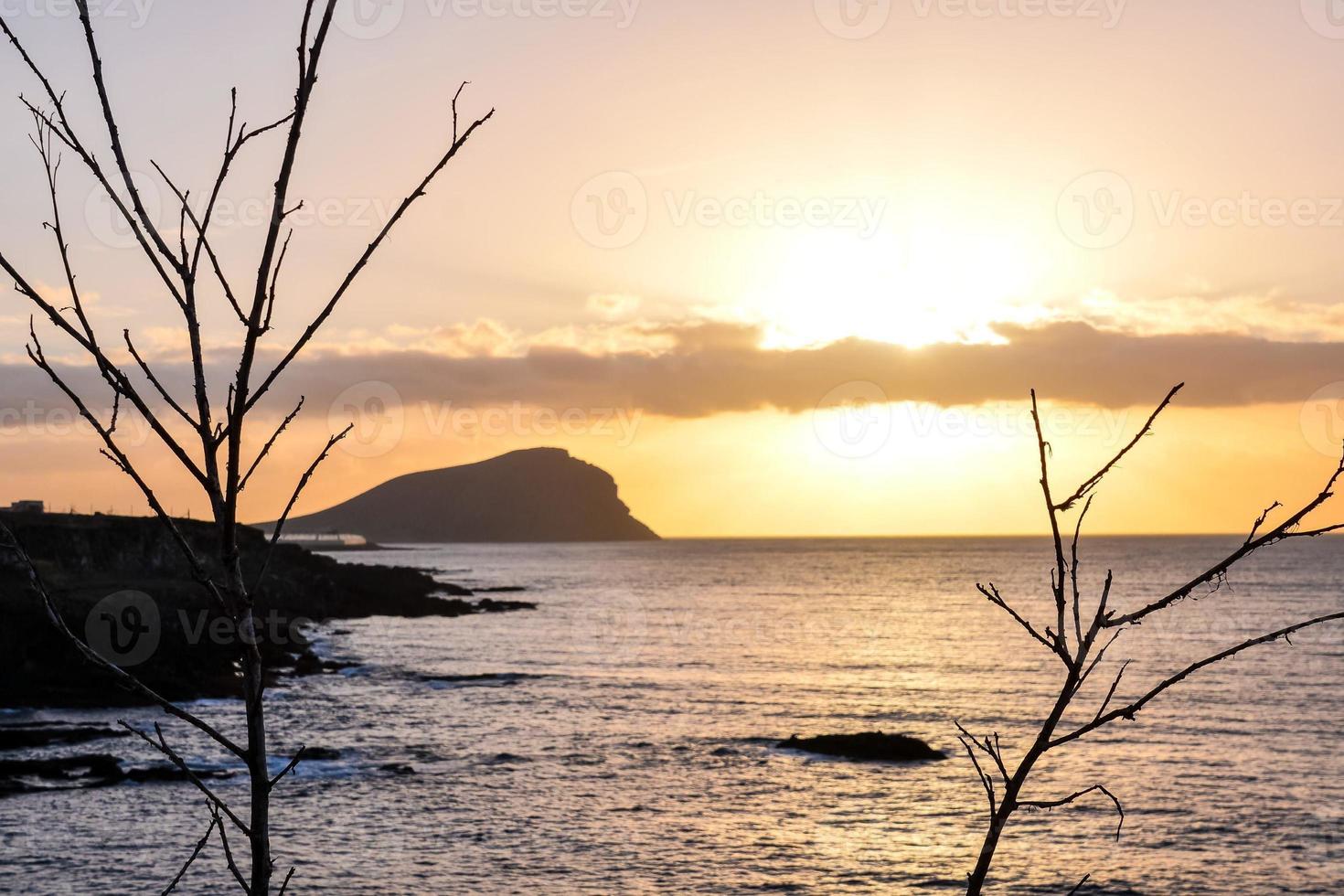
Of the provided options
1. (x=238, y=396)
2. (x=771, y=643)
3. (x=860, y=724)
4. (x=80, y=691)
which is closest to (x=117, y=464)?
(x=238, y=396)

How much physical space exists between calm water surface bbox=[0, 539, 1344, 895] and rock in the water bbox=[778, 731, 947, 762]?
38.5 inches

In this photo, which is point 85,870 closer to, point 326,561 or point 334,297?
point 334,297

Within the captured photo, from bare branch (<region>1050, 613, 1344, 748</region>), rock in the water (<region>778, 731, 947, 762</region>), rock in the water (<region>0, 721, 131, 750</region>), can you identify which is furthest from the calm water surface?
bare branch (<region>1050, 613, 1344, 748</region>)

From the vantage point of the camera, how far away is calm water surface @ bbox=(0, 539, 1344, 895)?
22172 millimetres

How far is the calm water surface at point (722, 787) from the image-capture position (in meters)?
22.2

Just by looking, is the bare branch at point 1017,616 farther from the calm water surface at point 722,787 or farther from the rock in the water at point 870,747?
the rock in the water at point 870,747

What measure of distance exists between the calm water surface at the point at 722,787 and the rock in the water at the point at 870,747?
98cm

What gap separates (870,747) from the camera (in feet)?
112

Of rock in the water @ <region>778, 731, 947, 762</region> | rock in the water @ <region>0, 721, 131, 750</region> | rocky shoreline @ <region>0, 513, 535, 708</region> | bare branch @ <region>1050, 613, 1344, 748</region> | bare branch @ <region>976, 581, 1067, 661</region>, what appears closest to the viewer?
bare branch @ <region>1050, 613, 1344, 748</region>

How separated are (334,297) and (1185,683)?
5480cm

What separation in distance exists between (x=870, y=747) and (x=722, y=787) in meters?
6.40

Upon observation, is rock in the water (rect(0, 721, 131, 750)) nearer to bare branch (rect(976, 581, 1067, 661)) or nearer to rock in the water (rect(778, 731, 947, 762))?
rock in the water (rect(778, 731, 947, 762))

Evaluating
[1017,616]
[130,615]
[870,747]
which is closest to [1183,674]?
[1017,616]

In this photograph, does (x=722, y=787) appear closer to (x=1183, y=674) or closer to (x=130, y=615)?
(x=130, y=615)
